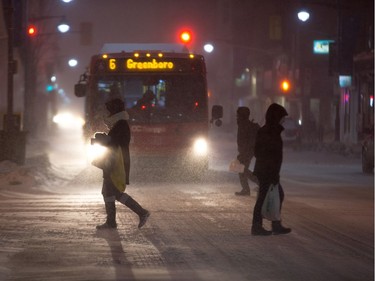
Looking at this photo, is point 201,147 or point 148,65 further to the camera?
point 148,65

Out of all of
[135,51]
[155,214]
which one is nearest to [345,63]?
[135,51]

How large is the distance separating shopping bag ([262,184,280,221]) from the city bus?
41.8ft

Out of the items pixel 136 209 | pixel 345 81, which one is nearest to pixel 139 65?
pixel 136 209

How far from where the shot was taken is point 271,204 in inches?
557

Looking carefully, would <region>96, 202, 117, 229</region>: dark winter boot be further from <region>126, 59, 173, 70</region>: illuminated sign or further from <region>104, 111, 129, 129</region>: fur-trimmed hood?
<region>126, 59, 173, 70</region>: illuminated sign

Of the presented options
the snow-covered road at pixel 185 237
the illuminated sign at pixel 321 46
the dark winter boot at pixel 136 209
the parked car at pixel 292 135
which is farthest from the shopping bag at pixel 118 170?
the illuminated sign at pixel 321 46

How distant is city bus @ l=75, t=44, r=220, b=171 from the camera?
88.7 ft

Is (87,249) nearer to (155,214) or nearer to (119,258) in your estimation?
(119,258)

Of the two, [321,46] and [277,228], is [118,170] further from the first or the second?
[321,46]

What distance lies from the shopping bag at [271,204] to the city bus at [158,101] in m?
12.7

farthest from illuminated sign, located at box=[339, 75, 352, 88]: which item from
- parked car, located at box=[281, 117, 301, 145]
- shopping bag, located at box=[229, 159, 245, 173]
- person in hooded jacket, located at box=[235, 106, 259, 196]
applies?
shopping bag, located at box=[229, 159, 245, 173]

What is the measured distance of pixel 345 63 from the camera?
192ft

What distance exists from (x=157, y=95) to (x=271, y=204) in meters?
13.5

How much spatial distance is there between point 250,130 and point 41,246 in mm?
8826
